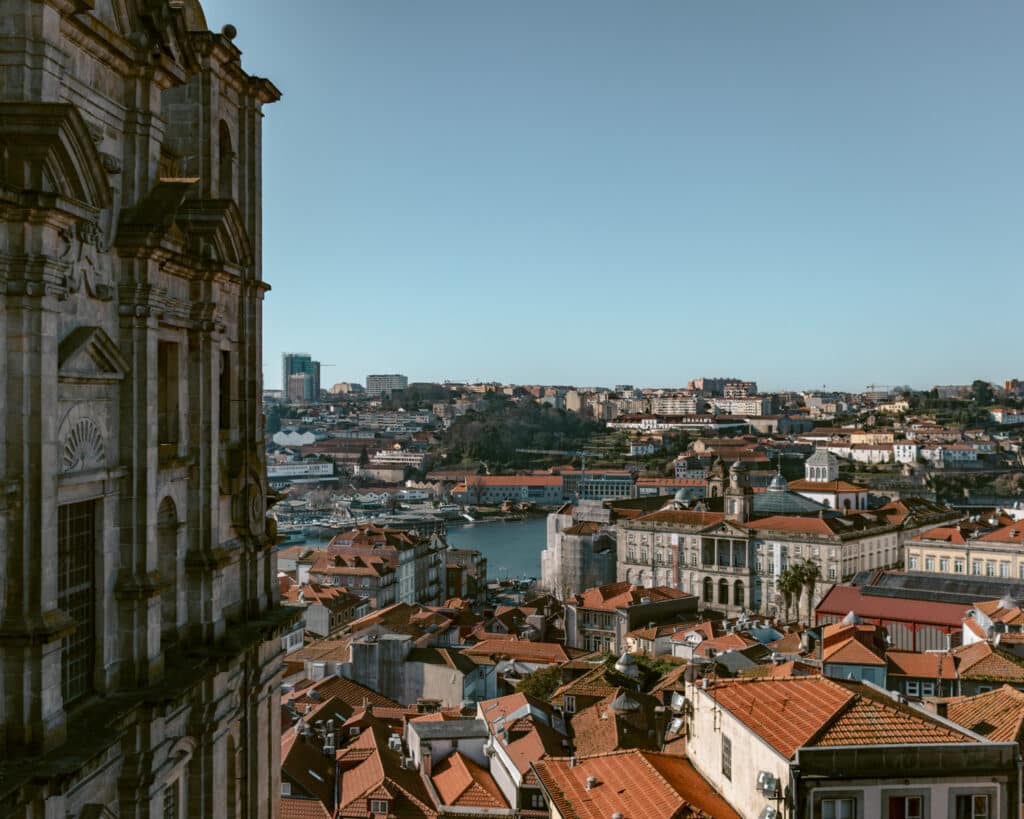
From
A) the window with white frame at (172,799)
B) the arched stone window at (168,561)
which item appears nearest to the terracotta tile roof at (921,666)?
the window with white frame at (172,799)

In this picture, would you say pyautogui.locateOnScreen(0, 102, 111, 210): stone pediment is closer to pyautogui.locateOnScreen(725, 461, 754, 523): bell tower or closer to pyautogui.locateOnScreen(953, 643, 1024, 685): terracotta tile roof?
pyautogui.locateOnScreen(953, 643, 1024, 685): terracotta tile roof

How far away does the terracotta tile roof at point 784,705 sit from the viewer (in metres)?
10.7

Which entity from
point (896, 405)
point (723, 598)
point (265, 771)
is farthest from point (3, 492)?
point (896, 405)

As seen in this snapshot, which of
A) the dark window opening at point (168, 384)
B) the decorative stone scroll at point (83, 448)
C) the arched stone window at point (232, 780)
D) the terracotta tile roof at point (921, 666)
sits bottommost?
the terracotta tile roof at point (921, 666)

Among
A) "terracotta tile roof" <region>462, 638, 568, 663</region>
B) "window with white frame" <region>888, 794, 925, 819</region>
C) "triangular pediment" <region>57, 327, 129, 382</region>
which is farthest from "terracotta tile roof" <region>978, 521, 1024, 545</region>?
"triangular pediment" <region>57, 327, 129, 382</region>

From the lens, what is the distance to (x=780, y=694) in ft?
38.7

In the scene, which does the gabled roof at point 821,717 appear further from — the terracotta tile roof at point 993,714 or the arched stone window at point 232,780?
the arched stone window at point 232,780

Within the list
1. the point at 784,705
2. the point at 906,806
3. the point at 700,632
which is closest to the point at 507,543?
the point at 700,632

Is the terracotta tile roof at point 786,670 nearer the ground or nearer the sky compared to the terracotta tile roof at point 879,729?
nearer the ground

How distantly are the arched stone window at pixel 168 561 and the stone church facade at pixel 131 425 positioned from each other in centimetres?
2

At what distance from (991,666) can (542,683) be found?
32.6 feet

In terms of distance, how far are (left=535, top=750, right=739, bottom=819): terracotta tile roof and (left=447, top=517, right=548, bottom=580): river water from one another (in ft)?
188

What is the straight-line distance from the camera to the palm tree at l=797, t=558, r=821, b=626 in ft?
153

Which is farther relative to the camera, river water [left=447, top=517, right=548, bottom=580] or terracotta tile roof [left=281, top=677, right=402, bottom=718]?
river water [left=447, top=517, right=548, bottom=580]
